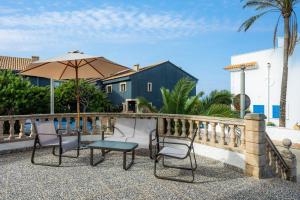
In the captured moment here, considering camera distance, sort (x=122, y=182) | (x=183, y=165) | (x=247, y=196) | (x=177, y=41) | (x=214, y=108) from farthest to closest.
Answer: (x=177, y=41) → (x=214, y=108) → (x=183, y=165) → (x=122, y=182) → (x=247, y=196)

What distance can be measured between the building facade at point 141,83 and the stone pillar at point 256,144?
22491mm

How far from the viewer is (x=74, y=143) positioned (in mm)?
6324

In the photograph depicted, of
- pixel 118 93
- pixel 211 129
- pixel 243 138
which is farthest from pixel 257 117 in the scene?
pixel 118 93

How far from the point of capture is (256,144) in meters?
5.06

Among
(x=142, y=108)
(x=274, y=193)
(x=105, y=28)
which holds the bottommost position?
(x=274, y=193)

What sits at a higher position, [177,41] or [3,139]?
[177,41]

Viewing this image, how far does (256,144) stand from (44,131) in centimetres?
502

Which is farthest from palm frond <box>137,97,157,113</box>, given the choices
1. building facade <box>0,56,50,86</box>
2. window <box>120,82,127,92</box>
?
building facade <box>0,56,50,86</box>

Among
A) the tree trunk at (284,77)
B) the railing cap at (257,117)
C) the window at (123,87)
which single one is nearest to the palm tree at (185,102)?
the railing cap at (257,117)

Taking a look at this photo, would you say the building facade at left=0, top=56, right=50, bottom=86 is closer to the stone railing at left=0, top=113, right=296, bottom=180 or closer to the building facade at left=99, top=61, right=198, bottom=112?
the building facade at left=99, top=61, right=198, bottom=112

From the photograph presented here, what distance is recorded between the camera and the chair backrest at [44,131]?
6.09m

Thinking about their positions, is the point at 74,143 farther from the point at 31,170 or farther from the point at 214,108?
the point at 214,108

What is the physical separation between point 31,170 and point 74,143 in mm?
1185

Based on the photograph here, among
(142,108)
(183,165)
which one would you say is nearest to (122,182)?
(183,165)
